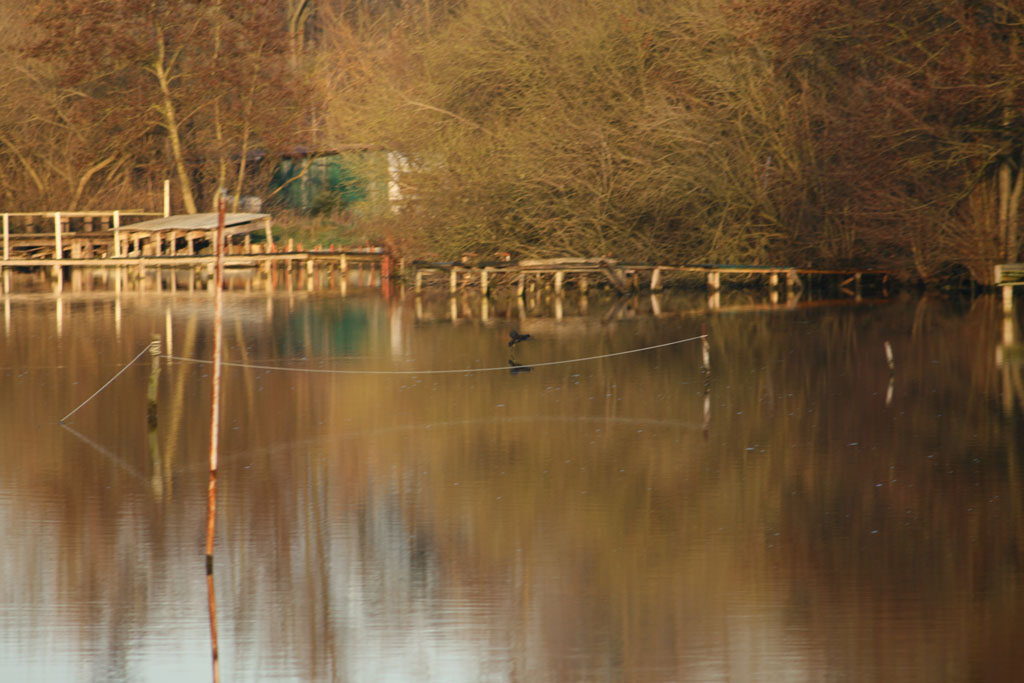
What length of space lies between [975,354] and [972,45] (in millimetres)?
9677

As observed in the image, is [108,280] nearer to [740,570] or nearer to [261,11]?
[261,11]

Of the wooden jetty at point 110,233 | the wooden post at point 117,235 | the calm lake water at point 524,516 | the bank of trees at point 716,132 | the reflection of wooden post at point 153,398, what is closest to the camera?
the calm lake water at point 524,516

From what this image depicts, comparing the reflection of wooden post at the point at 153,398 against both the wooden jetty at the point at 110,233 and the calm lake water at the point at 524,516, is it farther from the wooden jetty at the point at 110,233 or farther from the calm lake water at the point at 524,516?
the wooden jetty at the point at 110,233

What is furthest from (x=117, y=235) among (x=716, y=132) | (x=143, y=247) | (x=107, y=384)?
(x=107, y=384)

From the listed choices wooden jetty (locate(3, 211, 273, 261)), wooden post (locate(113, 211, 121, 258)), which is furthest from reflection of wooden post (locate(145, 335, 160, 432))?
wooden post (locate(113, 211, 121, 258))

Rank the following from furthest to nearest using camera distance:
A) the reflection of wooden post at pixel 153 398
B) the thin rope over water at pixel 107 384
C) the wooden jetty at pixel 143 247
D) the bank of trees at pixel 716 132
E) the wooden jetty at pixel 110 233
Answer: the wooden jetty at pixel 110 233 < the wooden jetty at pixel 143 247 < the bank of trees at pixel 716 132 < the thin rope over water at pixel 107 384 < the reflection of wooden post at pixel 153 398

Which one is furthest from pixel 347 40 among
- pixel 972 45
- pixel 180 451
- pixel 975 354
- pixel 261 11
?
pixel 180 451

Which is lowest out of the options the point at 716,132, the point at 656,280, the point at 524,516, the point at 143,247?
the point at 524,516

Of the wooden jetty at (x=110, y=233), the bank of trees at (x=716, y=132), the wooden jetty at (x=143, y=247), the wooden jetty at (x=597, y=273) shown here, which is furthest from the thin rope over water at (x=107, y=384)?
the wooden jetty at (x=110, y=233)

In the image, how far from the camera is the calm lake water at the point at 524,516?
866 centimetres

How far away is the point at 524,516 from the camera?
1195 cm

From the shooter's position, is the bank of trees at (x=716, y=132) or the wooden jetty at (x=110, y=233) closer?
the bank of trees at (x=716, y=132)

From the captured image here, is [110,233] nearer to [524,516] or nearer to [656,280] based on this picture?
[656,280]

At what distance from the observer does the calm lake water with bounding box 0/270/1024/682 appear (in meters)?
8.66
